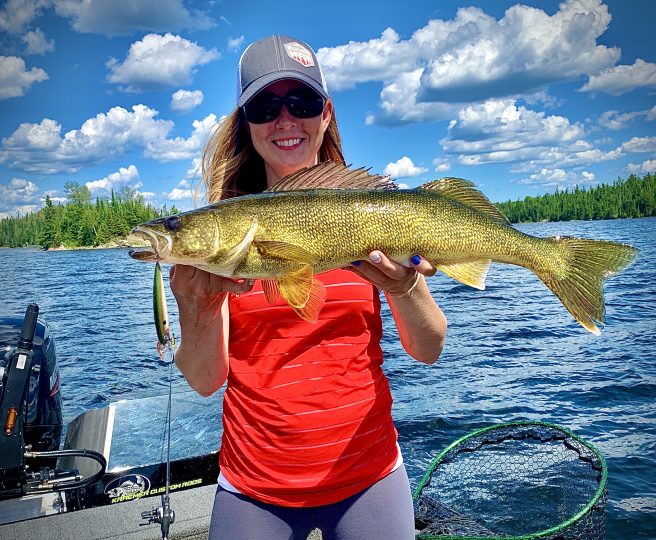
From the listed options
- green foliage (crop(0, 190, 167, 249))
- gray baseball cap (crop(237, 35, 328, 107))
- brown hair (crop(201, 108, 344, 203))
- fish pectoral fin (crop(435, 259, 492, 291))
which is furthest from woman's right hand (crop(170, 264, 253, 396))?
green foliage (crop(0, 190, 167, 249))

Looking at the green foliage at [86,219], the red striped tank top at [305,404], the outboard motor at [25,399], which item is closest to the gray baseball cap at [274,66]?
the red striped tank top at [305,404]

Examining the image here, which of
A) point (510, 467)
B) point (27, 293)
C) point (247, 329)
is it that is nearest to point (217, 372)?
point (247, 329)

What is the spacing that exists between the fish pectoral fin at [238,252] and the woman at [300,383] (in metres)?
0.08

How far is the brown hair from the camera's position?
9.96ft

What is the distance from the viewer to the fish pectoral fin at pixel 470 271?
2.88m

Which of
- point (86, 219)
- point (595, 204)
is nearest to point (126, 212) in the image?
point (86, 219)

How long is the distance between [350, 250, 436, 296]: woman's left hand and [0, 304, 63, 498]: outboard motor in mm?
3156

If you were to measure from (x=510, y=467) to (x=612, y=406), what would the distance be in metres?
5.25

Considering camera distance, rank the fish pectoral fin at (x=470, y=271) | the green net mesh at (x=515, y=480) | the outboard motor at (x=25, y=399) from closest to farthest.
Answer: the fish pectoral fin at (x=470, y=271) < the outboard motor at (x=25, y=399) < the green net mesh at (x=515, y=480)

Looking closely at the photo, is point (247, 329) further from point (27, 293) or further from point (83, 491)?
point (27, 293)

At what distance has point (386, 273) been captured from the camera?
250cm

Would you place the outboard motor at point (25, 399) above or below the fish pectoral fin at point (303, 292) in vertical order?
below

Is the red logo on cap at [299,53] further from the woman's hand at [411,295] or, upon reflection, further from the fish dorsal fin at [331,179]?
the woman's hand at [411,295]

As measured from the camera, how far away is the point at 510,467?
629cm
